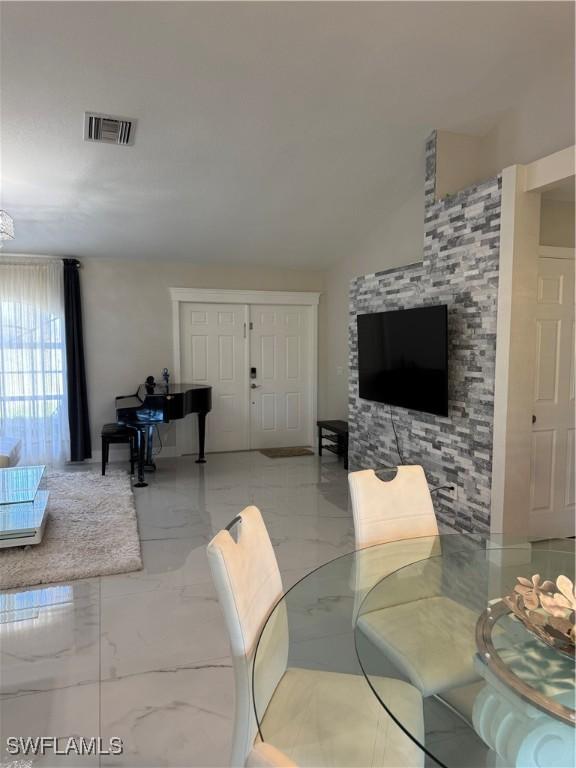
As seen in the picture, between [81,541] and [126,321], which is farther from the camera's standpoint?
[126,321]

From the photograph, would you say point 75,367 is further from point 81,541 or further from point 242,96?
point 242,96

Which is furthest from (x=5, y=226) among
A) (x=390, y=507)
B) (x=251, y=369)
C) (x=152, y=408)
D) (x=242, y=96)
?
(x=251, y=369)

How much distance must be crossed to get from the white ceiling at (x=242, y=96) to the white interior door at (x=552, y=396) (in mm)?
1291

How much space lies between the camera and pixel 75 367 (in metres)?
5.71

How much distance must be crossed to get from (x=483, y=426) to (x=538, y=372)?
1.99 ft

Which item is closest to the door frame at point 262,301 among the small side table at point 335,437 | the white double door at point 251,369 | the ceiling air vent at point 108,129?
the white double door at point 251,369

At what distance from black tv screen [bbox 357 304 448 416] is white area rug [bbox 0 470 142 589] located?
7.57 ft

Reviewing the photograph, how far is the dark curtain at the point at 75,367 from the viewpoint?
565 cm

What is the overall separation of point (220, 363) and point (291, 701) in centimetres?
518

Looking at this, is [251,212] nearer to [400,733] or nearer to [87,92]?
[87,92]

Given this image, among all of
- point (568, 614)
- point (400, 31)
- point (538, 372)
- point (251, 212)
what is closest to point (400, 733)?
point (568, 614)

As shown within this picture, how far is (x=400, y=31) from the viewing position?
2.83 m

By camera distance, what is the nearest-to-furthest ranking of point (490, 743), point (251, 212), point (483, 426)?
1. point (490, 743)
2. point (483, 426)
3. point (251, 212)

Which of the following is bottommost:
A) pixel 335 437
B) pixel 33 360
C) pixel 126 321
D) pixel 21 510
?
pixel 21 510
